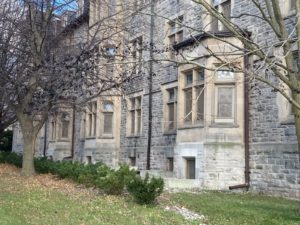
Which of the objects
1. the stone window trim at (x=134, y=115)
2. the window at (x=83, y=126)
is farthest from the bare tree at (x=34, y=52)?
the window at (x=83, y=126)

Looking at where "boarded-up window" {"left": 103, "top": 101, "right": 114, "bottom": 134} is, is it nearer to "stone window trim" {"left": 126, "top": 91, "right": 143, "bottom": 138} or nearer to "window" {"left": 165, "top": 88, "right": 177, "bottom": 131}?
"stone window trim" {"left": 126, "top": 91, "right": 143, "bottom": 138}

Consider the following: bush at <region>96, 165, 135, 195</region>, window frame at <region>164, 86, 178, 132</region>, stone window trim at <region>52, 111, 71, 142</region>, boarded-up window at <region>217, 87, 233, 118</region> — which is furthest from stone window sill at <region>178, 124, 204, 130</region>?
stone window trim at <region>52, 111, 71, 142</region>

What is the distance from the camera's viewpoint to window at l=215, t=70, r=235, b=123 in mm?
16656

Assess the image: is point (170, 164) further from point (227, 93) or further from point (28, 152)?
point (28, 152)

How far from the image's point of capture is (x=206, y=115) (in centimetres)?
1656

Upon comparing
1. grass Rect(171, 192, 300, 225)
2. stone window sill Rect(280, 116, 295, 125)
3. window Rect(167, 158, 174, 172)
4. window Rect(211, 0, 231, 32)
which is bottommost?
grass Rect(171, 192, 300, 225)

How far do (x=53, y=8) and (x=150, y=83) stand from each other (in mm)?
6737

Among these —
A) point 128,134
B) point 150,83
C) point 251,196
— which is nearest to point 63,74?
point 251,196

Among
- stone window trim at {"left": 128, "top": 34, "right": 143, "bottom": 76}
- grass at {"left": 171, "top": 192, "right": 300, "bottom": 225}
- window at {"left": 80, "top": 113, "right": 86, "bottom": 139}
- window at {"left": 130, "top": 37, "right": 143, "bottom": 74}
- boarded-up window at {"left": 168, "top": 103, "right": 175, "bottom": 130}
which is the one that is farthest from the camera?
window at {"left": 80, "top": 113, "right": 86, "bottom": 139}

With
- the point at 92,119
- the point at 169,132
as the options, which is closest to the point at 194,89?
the point at 169,132

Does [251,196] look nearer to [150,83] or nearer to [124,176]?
[124,176]

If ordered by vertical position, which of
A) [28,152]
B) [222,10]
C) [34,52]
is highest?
[222,10]

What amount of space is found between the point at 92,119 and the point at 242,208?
16462 millimetres

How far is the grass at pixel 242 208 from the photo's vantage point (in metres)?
9.37
